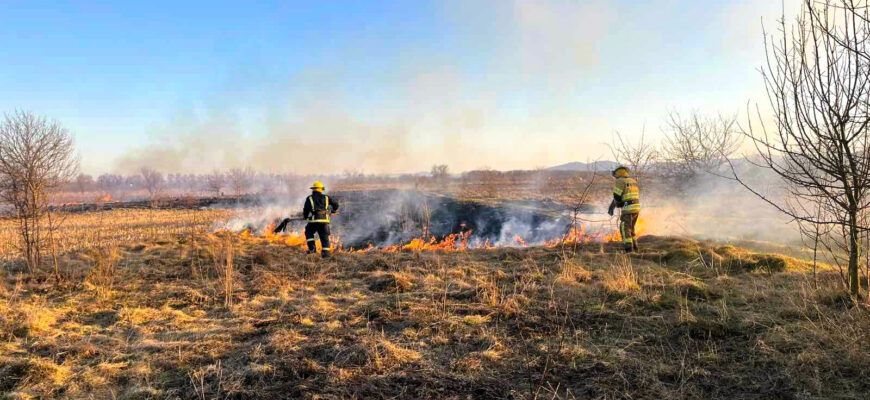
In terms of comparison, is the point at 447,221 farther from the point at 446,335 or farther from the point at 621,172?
the point at 446,335

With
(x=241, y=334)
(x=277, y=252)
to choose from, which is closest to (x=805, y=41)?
(x=241, y=334)

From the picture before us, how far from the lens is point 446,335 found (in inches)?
167

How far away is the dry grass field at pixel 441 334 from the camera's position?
3.11m

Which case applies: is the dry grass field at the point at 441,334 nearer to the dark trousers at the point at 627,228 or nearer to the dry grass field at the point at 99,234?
the dark trousers at the point at 627,228

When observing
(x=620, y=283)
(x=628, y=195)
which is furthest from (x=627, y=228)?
(x=620, y=283)

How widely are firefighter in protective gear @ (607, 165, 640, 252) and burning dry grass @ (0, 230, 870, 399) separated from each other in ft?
4.60

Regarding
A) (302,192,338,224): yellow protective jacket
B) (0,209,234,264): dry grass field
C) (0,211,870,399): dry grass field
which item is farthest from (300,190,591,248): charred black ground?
(0,211,870,399): dry grass field

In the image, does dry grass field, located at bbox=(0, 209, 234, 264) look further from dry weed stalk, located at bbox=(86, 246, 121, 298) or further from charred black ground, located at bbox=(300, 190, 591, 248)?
charred black ground, located at bbox=(300, 190, 591, 248)

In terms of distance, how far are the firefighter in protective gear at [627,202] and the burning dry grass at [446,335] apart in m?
1.40

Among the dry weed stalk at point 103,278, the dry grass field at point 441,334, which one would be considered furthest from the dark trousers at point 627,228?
the dry weed stalk at point 103,278

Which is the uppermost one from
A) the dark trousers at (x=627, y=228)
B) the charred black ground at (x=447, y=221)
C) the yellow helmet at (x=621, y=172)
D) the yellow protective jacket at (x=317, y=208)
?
the yellow helmet at (x=621, y=172)

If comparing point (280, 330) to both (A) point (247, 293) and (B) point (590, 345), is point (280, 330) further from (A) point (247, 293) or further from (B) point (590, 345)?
(B) point (590, 345)

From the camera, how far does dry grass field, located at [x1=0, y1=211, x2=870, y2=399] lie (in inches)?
122

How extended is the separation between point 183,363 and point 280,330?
964mm
